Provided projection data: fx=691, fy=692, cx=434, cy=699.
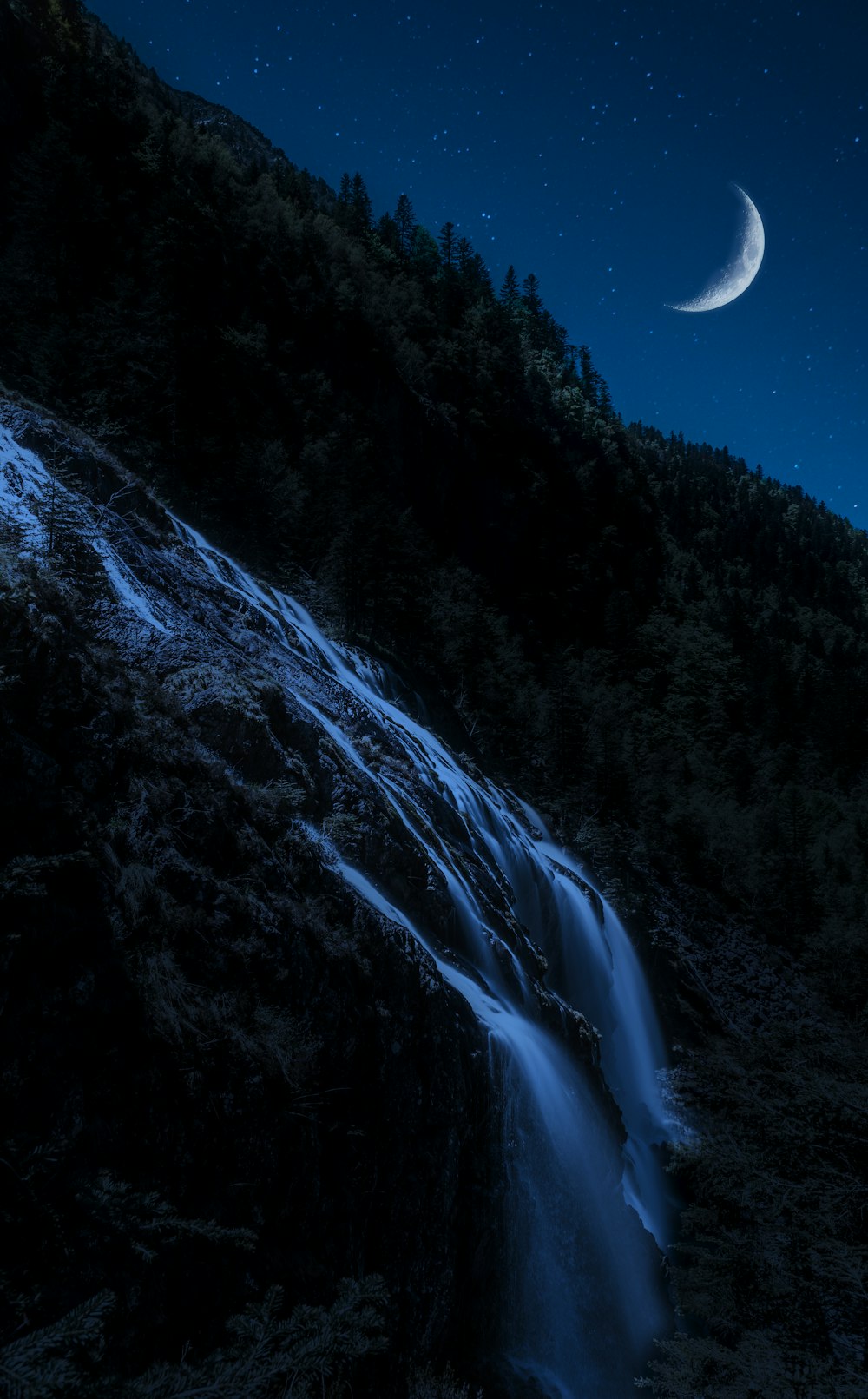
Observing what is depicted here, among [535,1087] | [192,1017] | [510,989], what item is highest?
[510,989]

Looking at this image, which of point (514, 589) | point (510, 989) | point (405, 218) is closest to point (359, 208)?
point (405, 218)

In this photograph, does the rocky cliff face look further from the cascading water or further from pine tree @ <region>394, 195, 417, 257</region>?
pine tree @ <region>394, 195, 417, 257</region>

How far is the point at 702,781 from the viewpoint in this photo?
116 feet

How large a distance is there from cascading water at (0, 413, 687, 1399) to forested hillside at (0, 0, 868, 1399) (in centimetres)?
116

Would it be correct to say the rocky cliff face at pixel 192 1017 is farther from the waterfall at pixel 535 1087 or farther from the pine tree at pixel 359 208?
the pine tree at pixel 359 208

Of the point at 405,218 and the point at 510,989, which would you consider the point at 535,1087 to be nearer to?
the point at 510,989

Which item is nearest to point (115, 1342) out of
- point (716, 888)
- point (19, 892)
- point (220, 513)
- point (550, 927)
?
point (19, 892)

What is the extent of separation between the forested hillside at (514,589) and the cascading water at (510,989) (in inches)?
45.8

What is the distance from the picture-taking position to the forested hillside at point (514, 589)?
8.81m

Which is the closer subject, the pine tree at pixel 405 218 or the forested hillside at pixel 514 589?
the forested hillside at pixel 514 589

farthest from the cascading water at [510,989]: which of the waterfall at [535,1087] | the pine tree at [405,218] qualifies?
the pine tree at [405,218]

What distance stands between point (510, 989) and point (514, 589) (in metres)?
35.7

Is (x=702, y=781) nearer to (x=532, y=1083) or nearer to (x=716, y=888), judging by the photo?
(x=716, y=888)

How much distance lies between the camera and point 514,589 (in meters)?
43.8
